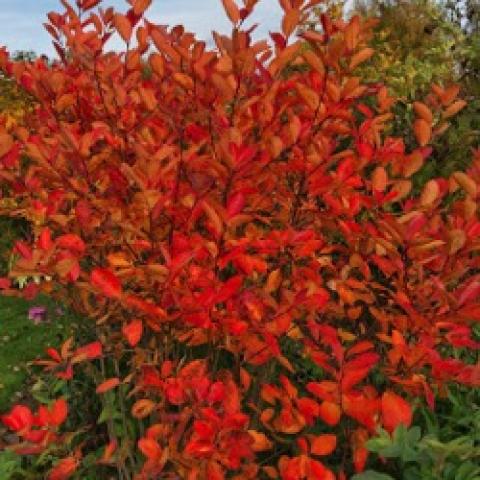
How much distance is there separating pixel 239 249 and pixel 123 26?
0.94m

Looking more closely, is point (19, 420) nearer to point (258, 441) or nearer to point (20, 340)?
point (258, 441)

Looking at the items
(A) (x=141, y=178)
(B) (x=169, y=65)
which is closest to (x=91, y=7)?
(B) (x=169, y=65)

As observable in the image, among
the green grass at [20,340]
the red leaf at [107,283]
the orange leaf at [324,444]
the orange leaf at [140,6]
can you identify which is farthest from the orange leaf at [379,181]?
the green grass at [20,340]

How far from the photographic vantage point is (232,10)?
261 centimetres

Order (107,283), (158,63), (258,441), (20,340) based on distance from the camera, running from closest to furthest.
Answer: (107,283)
(258,441)
(158,63)
(20,340)

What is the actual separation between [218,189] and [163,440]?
0.85 meters

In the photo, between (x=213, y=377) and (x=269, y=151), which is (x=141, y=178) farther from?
(x=213, y=377)

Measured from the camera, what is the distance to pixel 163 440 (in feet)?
9.25

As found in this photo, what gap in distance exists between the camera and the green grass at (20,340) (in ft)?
14.8

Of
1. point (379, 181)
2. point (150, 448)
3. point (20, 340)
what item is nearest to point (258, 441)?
point (150, 448)

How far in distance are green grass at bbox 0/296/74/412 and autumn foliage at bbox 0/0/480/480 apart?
4.21 feet

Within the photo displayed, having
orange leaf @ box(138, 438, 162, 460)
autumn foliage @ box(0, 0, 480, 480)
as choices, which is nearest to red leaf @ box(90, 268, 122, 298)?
autumn foliage @ box(0, 0, 480, 480)

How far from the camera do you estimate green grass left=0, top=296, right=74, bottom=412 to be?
14.8ft

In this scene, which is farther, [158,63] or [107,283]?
[158,63]
